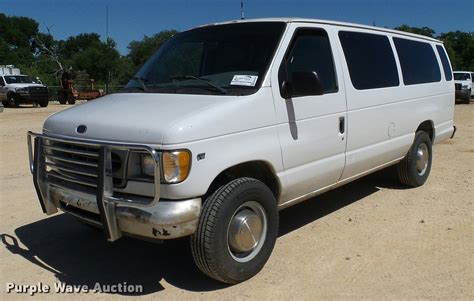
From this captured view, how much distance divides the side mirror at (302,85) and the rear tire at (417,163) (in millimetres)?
2836

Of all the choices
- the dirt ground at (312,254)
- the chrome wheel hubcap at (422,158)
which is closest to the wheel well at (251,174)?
the dirt ground at (312,254)

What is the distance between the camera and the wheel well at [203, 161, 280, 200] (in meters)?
3.80

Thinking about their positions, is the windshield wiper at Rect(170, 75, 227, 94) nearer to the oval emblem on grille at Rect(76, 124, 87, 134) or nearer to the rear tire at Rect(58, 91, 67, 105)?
the oval emblem on grille at Rect(76, 124, 87, 134)

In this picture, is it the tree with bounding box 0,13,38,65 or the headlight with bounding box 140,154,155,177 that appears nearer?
the headlight with bounding box 140,154,155,177

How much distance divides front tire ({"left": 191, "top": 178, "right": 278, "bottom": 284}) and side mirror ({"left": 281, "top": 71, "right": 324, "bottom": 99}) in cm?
83

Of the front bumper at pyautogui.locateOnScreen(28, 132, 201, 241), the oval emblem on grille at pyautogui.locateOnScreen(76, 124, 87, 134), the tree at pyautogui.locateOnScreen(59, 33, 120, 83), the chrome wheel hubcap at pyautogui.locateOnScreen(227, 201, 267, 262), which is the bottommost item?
the chrome wheel hubcap at pyautogui.locateOnScreen(227, 201, 267, 262)

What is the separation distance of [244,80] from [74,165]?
4.98ft

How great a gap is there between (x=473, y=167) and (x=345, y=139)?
14.2 feet

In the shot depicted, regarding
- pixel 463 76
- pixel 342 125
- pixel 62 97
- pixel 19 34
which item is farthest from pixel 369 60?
pixel 19 34

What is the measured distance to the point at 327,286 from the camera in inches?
153

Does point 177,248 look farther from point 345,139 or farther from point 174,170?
point 345,139

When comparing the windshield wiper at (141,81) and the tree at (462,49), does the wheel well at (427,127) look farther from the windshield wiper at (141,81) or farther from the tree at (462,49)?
the tree at (462,49)

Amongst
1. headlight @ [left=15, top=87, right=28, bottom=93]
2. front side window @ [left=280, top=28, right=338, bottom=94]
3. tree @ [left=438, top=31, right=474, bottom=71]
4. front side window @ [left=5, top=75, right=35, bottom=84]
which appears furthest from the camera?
tree @ [left=438, top=31, right=474, bottom=71]

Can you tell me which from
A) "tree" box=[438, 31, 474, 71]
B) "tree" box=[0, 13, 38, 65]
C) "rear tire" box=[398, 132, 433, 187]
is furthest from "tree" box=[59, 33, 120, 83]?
"rear tire" box=[398, 132, 433, 187]
